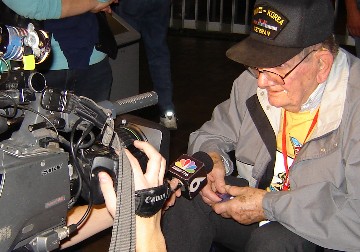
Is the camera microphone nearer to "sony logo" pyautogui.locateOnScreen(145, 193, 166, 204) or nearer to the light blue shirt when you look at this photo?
"sony logo" pyautogui.locateOnScreen(145, 193, 166, 204)

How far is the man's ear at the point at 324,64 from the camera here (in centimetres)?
181

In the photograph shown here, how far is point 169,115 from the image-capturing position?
391 centimetres

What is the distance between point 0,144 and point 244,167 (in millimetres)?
1109

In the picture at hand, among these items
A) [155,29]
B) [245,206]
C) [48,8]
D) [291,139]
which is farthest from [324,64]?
[155,29]

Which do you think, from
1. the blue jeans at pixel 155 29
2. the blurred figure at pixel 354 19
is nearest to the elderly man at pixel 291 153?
the blurred figure at pixel 354 19

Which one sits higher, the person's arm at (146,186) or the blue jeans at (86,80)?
the person's arm at (146,186)

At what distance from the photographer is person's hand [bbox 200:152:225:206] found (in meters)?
1.95

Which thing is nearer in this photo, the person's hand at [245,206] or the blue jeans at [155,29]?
the person's hand at [245,206]

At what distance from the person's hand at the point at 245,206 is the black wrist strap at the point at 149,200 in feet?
2.04

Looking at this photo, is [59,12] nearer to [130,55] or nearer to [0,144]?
[0,144]

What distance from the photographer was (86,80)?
233 centimetres

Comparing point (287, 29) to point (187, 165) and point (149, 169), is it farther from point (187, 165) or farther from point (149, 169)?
point (149, 169)

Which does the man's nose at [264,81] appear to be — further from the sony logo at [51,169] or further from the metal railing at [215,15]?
the metal railing at [215,15]

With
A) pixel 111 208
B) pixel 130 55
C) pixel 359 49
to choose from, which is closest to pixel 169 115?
pixel 130 55
